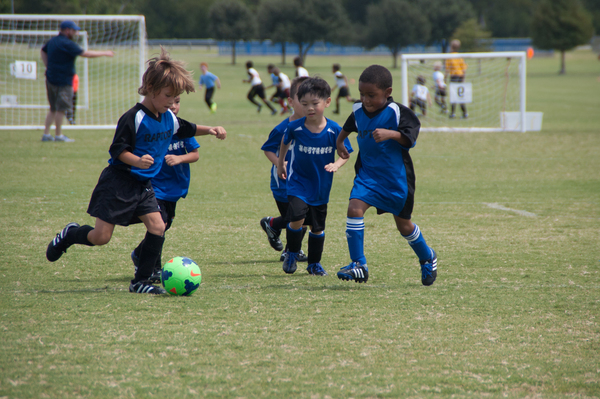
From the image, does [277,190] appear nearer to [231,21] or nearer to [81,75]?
[81,75]

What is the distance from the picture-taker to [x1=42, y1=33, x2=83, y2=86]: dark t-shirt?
37.7ft

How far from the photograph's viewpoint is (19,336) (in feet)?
10.6

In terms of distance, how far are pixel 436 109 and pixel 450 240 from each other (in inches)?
609

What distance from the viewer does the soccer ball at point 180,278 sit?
397 cm

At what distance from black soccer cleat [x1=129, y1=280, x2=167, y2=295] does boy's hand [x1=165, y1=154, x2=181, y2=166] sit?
0.81 m

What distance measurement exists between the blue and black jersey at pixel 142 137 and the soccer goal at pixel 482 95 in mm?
→ 10594

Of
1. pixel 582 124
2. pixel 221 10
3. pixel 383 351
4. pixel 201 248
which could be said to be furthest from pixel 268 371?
pixel 221 10

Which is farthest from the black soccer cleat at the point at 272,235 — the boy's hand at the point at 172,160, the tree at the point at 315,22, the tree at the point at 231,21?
the tree at the point at 231,21

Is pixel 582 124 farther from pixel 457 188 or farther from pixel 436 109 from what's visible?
pixel 457 188

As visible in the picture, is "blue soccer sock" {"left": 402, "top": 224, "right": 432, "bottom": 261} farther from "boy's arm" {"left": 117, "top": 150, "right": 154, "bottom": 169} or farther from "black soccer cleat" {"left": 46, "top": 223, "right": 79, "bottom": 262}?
"black soccer cleat" {"left": 46, "top": 223, "right": 79, "bottom": 262}

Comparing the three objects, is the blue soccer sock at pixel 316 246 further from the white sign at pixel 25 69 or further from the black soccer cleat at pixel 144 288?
the white sign at pixel 25 69

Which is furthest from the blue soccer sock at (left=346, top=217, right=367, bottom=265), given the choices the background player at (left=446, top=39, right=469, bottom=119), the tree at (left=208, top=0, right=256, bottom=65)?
the tree at (left=208, top=0, right=256, bottom=65)

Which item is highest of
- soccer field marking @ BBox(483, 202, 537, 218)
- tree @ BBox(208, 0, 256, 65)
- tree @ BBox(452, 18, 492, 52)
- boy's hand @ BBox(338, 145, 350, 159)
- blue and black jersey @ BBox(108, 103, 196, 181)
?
tree @ BBox(208, 0, 256, 65)

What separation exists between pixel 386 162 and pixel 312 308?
45.6 inches
